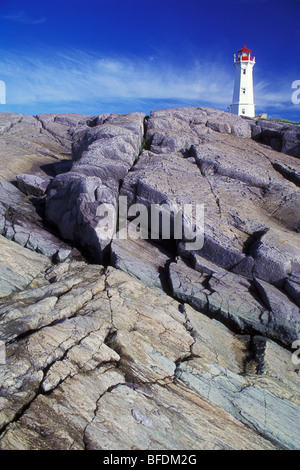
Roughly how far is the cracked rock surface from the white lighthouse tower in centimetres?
6442

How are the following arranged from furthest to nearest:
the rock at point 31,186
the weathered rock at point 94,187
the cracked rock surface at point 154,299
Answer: the rock at point 31,186 → the weathered rock at point 94,187 → the cracked rock surface at point 154,299

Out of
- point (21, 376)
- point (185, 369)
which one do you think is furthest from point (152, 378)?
point (21, 376)

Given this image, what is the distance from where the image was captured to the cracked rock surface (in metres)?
8.73

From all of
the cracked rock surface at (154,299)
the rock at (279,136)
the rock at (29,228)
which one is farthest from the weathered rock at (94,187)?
the rock at (279,136)

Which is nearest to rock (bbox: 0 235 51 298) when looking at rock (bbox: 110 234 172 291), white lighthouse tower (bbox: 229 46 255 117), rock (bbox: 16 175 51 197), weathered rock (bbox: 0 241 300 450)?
weathered rock (bbox: 0 241 300 450)

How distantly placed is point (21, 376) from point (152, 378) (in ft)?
14.2

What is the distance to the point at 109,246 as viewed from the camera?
1844 centimetres

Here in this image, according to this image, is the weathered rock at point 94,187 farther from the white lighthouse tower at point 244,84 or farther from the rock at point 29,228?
the white lighthouse tower at point 244,84

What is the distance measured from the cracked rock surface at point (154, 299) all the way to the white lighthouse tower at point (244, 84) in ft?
211

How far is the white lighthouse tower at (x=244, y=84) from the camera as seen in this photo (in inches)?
3366

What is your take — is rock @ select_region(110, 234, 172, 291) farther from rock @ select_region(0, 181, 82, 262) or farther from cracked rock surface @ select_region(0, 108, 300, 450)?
rock @ select_region(0, 181, 82, 262)

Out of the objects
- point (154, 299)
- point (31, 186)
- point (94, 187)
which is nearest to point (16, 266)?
point (94, 187)

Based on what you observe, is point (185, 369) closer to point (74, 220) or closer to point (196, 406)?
point (196, 406)

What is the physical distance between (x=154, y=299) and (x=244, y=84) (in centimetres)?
9050
